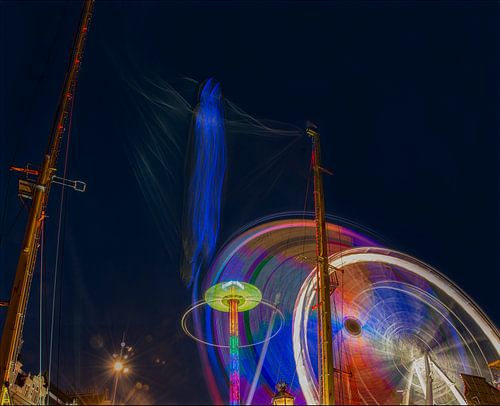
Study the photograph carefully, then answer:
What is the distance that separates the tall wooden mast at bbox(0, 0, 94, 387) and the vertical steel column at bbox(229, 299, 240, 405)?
1457 cm

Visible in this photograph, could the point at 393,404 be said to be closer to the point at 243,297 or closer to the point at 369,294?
the point at 369,294

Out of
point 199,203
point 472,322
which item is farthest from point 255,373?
point 472,322

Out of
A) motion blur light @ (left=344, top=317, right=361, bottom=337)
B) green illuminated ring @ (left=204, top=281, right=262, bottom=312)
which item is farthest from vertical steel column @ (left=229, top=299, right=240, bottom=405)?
motion blur light @ (left=344, top=317, right=361, bottom=337)

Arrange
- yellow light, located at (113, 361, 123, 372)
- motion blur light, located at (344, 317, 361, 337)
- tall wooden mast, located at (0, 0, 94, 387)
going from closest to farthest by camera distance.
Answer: tall wooden mast, located at (0, 0, 94, 387) < motion blur light, located at (344, 317, 361, 337) < yellow light, located at (113, 361, 123, 372)

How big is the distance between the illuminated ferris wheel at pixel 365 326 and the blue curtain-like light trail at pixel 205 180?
2845 mm

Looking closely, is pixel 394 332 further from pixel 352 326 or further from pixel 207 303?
pixel 207 303

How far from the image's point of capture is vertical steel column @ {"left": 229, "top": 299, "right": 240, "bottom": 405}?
89.1 feet

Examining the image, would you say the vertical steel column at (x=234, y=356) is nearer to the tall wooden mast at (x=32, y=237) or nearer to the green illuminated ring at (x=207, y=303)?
the green illuminated ring at (x=207, y=303)

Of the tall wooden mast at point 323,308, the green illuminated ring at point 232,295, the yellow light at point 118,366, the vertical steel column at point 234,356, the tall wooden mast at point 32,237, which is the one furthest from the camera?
the yellow light at point 118,366

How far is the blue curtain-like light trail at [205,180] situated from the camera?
2817cm

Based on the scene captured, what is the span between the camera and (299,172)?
33031mm

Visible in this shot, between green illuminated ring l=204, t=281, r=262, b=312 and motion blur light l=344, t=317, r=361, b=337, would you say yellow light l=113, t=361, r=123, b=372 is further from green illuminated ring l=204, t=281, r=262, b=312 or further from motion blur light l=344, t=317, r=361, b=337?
motion blur light l=344, t=317, r=361, b=337

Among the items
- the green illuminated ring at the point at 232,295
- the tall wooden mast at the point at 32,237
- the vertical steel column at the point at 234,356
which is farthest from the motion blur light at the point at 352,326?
the tall wooden mast at the point at 32,237

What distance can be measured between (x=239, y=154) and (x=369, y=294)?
13.6 metres
